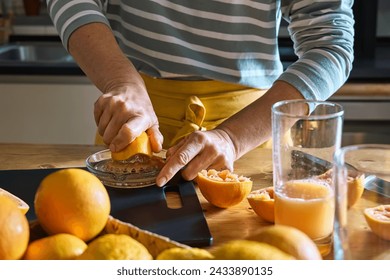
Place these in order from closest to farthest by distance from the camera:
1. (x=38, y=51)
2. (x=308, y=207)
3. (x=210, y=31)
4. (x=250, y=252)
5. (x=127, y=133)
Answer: (x=250, y=252), (x=308, y=207), (x=127, y=133), (x=210, y=31), (x=38, y=51)

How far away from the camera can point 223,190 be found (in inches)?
41.1

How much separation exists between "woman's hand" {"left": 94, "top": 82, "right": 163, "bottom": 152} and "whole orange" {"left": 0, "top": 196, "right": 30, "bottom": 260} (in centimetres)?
43

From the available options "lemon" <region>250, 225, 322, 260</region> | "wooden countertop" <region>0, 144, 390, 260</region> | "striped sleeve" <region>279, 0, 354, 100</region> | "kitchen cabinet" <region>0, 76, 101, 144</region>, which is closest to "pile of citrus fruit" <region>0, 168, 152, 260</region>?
"lemon" <region>250, 225, 322, 260</region>

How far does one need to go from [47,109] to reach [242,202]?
4.28ft

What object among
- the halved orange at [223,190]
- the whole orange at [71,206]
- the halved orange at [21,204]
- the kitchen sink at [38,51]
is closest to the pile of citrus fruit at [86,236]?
the whole orange at [71,206]

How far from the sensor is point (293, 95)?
4.10ft

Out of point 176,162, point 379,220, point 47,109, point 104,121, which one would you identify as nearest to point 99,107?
point 104,121

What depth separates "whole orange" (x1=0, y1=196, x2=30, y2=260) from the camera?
26.7 inches

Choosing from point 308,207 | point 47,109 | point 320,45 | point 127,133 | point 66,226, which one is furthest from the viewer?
point 47,109

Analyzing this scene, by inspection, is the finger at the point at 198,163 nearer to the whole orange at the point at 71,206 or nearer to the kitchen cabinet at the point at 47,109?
the whole orange at the point at 71,206

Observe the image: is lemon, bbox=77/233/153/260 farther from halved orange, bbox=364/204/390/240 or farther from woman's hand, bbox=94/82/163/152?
woman's hand, bbox=94/82/163/152

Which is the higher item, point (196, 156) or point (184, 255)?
point (184, 255)

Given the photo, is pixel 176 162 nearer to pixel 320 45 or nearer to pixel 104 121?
pixel 104 121
